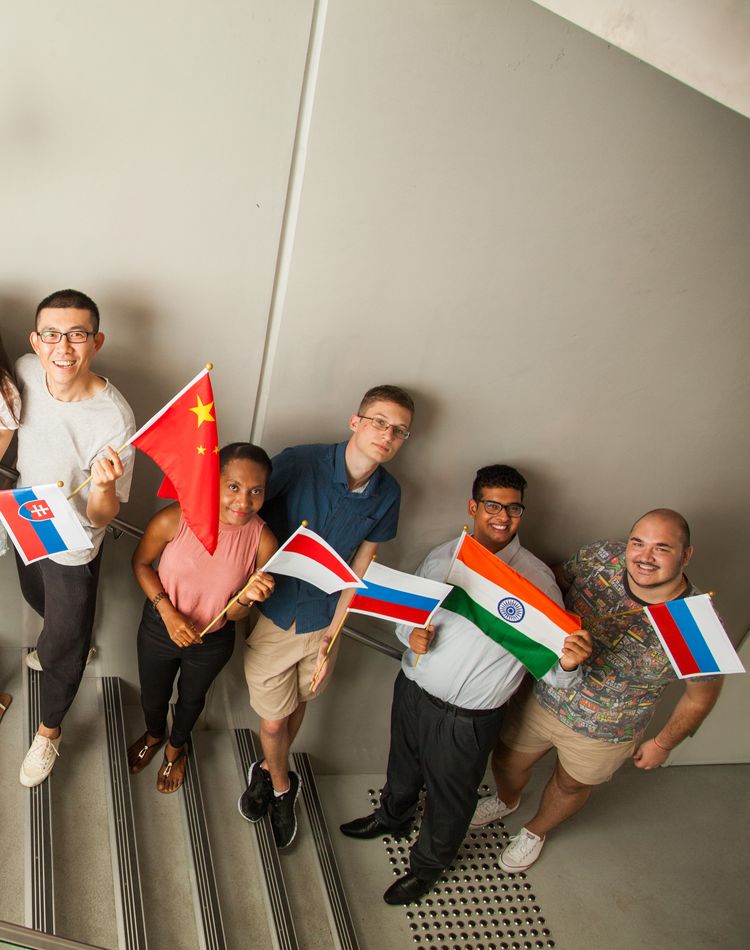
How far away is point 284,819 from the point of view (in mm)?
3656

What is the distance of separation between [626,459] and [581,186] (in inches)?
47.6

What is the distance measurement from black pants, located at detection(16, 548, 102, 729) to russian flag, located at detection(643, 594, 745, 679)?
200cm

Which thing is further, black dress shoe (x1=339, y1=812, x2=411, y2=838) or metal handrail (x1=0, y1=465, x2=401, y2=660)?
black dress shoe (x1=339, y1=812, x2=411, y2=838)

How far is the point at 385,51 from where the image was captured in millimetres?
2648

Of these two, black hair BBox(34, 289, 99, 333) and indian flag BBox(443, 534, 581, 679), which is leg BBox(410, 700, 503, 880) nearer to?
indian flag BBox(443, 534, 581, 679)

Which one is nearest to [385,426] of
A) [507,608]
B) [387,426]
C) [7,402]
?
[387,426]

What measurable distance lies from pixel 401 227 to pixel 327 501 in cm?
102

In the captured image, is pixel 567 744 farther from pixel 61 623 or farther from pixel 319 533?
pixel 61 623

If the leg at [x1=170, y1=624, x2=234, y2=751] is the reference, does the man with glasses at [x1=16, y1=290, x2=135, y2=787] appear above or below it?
above

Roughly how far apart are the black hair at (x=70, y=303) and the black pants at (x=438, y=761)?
1.91 m

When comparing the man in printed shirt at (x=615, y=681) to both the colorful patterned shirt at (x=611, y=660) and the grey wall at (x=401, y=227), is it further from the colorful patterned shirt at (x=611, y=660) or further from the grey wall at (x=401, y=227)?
the grey wall at (x=401, y=227)

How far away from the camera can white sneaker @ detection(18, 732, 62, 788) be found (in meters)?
3.11

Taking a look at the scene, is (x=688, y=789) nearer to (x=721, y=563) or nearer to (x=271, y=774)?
(x=721, y=563)

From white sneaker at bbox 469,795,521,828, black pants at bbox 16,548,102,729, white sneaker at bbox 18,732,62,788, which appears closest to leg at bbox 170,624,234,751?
black pants at bbox 16,548,102,729
